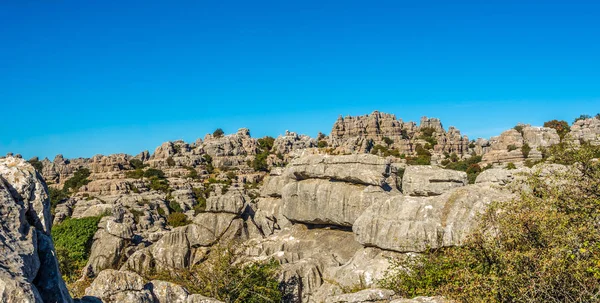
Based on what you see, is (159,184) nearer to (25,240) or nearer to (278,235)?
(278,235)

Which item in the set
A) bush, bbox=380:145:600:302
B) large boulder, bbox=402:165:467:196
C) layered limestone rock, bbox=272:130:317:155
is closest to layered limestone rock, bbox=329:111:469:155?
layered limestone rock, bbox=272:130:317:155

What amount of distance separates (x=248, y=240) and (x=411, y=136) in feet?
335

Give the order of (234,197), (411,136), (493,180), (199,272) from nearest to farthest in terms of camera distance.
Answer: (199,272), (493,180), (234,197), (411,136)

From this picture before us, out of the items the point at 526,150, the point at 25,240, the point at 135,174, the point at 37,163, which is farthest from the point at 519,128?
the point at 37,163

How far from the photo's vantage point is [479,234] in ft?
38.3

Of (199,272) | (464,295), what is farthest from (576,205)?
(199,272)

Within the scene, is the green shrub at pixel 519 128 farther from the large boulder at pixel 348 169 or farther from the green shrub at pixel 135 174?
→ the large boulder at pixel 348 169

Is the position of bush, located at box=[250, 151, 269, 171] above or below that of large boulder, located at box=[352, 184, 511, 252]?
above

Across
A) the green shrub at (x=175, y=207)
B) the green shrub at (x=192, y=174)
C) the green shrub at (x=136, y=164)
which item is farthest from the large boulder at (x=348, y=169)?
the green shrub at (x=136, y=164)

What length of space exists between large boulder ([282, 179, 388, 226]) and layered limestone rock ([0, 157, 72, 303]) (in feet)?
57.1

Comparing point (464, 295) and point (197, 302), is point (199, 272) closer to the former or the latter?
point (197, 302)

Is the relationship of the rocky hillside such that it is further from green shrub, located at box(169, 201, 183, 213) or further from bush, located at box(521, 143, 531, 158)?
bush, located at box(521, 143, 531, 158)

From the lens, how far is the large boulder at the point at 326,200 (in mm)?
23559

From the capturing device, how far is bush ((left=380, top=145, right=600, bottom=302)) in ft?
32.0
